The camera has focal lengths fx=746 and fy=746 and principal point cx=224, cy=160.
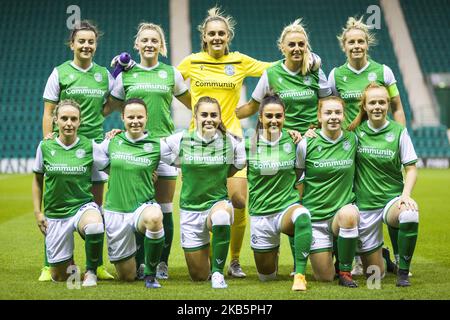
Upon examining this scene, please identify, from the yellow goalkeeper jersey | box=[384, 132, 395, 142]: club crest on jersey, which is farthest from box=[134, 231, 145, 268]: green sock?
box=[384, 132, 395, 142]: club crest on jersey

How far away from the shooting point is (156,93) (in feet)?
17.2

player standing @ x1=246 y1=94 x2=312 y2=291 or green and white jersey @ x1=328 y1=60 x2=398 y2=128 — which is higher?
green and white jersey @ x1=328 y1=60 x2=398 y2=128

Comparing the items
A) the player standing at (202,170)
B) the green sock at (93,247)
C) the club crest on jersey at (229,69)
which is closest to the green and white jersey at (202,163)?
the player standing at (202,170)

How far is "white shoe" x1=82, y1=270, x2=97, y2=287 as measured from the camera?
470cm

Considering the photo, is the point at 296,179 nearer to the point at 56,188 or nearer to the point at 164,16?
the point at 56,188

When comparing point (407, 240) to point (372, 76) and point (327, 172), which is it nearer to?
point (327, 172)

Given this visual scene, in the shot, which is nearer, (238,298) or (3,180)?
(238,298)

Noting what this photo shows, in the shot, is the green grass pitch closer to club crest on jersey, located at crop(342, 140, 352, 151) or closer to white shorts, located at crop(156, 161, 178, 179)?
white shorts, located at crop(156, 161, 178, 179)

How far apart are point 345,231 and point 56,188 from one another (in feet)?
6.25

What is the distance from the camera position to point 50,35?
21.4m

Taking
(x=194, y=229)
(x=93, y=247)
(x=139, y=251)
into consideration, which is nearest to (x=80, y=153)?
(x=93, y=247)

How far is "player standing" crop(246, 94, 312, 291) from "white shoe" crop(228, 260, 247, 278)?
271mm

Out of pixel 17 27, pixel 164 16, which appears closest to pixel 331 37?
pixel 164 16

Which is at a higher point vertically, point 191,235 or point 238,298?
point 191,235
